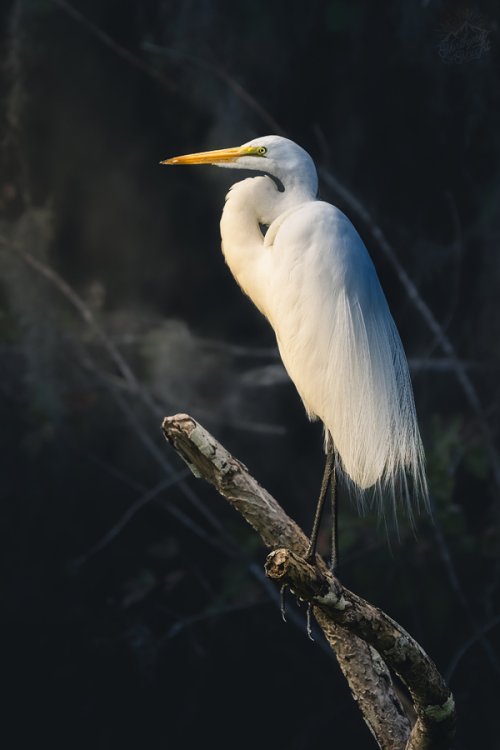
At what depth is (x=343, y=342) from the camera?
68.1 inches

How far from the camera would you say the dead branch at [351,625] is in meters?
1.42

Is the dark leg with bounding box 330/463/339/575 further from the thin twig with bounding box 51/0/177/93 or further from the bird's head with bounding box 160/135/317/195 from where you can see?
the thin twig with bounding box 51/0/177/93

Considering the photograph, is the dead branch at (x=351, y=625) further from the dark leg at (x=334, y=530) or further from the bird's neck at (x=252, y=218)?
the bird's neck at (x=252, y=218)

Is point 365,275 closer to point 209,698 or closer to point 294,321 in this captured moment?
point 294,321

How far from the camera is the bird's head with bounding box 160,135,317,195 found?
1744 mm

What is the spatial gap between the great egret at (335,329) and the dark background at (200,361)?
1183 millimetres

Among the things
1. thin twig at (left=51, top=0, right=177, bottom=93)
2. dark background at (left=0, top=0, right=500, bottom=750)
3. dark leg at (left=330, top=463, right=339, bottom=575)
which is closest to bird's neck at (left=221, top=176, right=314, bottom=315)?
dark leg at (left=330, top=463, right=339, bottom=575)

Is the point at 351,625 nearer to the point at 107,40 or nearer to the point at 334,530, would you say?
the point at 334,530

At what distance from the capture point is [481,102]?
2973 millimetres

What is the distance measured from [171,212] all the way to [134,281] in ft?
0.71

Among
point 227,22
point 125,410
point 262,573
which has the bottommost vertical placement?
point 262,573

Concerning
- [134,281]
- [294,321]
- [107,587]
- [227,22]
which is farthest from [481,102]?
[107,587]

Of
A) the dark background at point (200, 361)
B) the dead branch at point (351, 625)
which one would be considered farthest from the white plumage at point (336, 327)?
the dark background at point (200, 361)

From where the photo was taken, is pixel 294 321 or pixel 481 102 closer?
pixel 294 321
